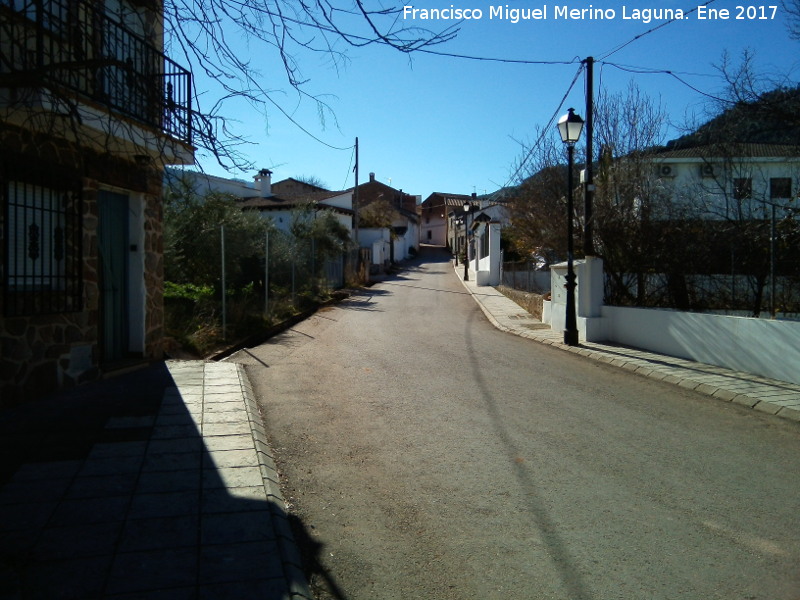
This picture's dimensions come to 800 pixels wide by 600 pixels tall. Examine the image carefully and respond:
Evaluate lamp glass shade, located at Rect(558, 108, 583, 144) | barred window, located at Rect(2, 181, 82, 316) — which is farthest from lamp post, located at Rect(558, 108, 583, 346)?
barred window, located at Rect(2, 181, 82, 316)

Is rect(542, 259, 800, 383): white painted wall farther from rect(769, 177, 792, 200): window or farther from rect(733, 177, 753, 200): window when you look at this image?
rect(769, 177, 792, 200): window

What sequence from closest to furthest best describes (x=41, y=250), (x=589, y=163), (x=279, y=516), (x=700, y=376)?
(x=279, y=516) < (x=41, y=250) < (x=700, y=376) < (x=589, y=163)

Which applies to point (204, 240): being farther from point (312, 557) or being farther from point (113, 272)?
point (312, 557)

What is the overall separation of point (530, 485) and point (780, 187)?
1267 centimetres

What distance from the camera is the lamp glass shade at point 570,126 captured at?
12969 millimetres

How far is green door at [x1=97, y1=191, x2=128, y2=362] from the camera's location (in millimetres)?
9266

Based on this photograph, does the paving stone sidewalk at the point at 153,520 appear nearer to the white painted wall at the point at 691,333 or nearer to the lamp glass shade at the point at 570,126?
the white painted wall at the point at 691,333

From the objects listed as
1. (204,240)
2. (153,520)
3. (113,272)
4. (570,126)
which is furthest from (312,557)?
(204,240)

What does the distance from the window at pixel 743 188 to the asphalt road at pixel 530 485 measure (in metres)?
5.04

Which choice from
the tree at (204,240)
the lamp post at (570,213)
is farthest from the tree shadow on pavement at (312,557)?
the tree at (204,240)

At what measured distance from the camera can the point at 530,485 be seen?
207 inches

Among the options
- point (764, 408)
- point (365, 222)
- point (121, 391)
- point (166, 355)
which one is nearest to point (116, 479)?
point (121, 391)

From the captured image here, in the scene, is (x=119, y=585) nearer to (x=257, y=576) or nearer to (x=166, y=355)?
→ (x=257, y=576)

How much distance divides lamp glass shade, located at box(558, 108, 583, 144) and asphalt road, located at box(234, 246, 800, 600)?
17.1 feet
